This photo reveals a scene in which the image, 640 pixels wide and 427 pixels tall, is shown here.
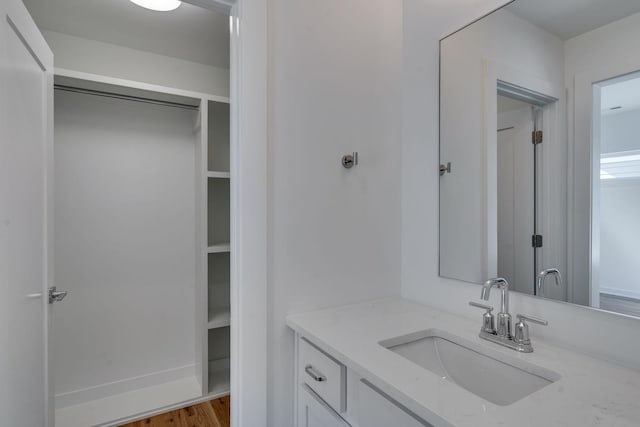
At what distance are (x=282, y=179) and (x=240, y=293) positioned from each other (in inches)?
17.5

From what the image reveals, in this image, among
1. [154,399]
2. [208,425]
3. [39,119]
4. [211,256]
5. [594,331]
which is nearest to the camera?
[594,331]

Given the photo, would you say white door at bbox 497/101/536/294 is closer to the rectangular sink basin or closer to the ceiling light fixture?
the rectangular sink basin

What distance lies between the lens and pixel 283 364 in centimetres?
120

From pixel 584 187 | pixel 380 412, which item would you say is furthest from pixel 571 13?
pixel 380 412

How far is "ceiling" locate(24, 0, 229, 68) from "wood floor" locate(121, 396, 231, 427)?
2.31 m

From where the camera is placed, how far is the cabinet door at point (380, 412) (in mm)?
→ 710

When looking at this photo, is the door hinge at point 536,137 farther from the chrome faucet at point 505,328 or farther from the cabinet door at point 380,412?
the cabinet door at point 380,412

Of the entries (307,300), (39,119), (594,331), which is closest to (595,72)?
(594,331)

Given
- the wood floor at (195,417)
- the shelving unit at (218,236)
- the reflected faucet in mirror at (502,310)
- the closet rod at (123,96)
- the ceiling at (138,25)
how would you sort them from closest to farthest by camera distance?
the reflected faucet in mirror at (502,310) → the ceiling at (138,25) → the wood floor at (195,417) → the closet rod at (123,96) → the shelving unit at (218,236)

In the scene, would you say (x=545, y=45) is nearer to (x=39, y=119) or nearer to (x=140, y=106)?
(x=39, y=119)

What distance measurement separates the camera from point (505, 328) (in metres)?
0.98

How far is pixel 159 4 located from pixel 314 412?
1.96 m

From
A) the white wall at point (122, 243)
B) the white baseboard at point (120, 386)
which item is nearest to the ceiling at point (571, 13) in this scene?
the white wall at point (122, 243)

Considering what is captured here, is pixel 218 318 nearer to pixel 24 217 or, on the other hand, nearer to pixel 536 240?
pixel 24 217
